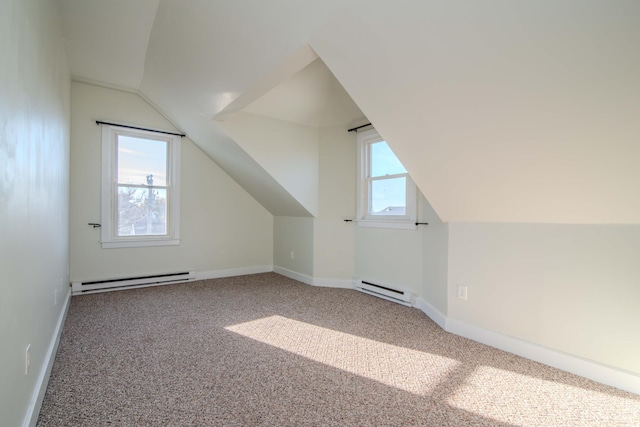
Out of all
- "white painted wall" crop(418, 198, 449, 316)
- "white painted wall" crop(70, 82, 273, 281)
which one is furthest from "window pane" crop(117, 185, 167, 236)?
"white painted wall" crop(418, 198, 449, 316)

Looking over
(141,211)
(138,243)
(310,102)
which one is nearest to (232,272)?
(138,243)

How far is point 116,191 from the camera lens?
397 cm

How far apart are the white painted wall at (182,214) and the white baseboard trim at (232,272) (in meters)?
0.05

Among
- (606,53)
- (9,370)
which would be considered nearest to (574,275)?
(606,53)

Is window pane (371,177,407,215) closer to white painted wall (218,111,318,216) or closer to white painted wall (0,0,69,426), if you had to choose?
white painted wall (218,111,318,216)

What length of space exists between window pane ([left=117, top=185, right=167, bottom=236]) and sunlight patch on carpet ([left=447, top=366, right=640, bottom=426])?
160 inches

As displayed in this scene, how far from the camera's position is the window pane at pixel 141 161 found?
159 inches

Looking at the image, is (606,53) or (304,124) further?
(304,124)

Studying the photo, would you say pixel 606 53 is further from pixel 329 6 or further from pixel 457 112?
pixel 329 6

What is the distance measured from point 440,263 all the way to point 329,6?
88.4 inches

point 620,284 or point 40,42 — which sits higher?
point 40,42

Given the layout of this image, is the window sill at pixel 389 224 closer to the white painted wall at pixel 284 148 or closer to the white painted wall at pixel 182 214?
the white painted wall at pixel 284 148

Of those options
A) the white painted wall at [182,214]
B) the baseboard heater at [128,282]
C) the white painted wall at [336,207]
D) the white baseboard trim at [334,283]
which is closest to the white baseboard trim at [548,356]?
the white baseboard trim at [334,283]

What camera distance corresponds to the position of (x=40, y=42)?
179cm
